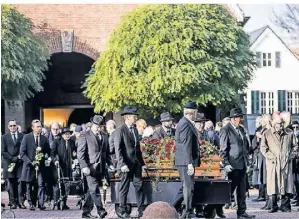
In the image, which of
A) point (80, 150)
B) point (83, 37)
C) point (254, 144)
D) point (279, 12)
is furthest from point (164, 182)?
point (83, 37)

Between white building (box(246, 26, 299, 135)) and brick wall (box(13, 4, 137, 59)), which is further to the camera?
white building (box(246, 26, 299, 135))

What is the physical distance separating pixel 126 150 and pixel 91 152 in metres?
0.63

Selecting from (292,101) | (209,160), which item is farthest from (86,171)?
(292,101)

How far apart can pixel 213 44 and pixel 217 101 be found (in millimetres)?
1740

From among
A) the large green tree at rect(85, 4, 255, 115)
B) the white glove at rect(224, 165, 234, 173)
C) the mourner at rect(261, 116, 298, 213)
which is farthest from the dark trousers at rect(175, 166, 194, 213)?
the large green tree at rect(85, 4, 255, 115)

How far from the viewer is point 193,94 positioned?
997 inches

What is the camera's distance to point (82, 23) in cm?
2806

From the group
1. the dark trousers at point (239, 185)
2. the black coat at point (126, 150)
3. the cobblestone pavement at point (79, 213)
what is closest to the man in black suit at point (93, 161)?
the black coat at point (126, 150)

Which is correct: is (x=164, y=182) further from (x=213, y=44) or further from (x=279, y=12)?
(x=213, y=44)

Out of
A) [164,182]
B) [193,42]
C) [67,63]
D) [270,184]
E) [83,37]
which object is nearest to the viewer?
[164,182]

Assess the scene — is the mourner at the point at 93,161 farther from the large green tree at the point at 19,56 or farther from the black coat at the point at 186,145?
the large green tree at the point at 19,56

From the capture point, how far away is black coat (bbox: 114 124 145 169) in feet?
44.0

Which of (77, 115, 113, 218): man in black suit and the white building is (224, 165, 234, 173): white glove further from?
the white building

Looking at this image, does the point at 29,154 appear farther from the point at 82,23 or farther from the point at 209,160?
the point at 82,23
